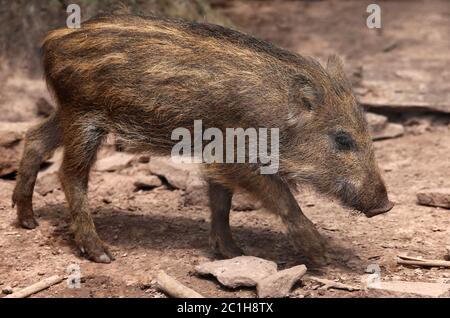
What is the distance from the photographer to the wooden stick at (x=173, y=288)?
5078 millimetres

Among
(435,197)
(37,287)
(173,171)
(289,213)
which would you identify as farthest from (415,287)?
(173,171)

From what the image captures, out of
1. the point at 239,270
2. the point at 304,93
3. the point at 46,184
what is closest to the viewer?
the point at 239,270

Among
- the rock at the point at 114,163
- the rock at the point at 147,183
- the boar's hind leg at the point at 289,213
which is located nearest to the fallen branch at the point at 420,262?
the boar's hind leg at the point at 289,213

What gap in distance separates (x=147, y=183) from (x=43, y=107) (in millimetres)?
1537

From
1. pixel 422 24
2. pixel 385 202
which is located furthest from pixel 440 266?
pixel 422 24

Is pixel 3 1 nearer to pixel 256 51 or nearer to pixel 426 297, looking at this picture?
pixel 256 51

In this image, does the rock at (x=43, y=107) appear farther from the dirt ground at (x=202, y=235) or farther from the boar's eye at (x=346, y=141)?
the boar's eye at (x=346, y=141)

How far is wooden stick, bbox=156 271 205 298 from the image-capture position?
5078 mm

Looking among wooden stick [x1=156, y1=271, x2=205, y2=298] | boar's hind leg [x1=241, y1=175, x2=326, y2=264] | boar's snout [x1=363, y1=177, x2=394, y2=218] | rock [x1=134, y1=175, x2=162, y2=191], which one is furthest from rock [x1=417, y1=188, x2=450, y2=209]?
wooden stick [x1=156, y1=271, x2=205, y2=298]

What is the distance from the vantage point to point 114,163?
7.80m

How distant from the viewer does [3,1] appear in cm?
848

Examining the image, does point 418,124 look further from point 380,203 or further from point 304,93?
point 304,93

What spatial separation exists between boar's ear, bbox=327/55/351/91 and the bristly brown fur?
0.01 m

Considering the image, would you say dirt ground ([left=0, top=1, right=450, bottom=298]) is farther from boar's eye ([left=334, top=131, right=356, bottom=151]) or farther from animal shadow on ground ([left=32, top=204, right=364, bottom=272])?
boar's eye ([left=334, top=131, right=356, bottom=151])
